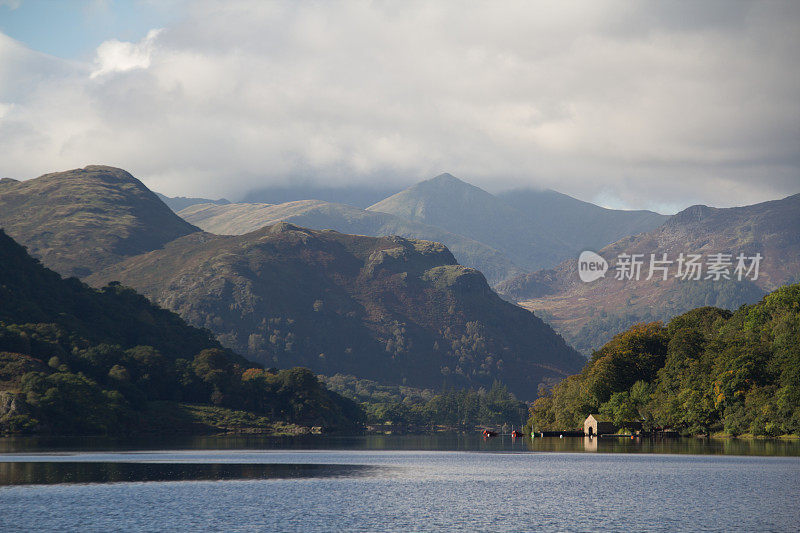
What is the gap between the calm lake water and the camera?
71812 mm

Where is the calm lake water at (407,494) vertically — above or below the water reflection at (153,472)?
above

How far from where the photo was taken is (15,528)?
68.4 metres

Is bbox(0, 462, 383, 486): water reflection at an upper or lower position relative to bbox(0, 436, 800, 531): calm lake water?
lower

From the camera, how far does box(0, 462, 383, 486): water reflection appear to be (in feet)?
351

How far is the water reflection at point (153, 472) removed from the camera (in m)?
107

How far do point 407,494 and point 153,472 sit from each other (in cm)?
4310

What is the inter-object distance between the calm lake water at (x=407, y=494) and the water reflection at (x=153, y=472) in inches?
9.5

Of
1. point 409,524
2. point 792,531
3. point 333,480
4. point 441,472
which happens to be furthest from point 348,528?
point 441,472

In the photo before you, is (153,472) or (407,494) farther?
(153,472)

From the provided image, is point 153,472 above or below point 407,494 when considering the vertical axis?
below

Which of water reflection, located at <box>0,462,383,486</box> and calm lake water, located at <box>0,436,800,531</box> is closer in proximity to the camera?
calm lake water, located at <box>0,436,800,531</box>

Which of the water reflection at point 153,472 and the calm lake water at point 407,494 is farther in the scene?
the water reflection at point 153,472

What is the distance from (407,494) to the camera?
93.5m

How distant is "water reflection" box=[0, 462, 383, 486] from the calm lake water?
0.24m
